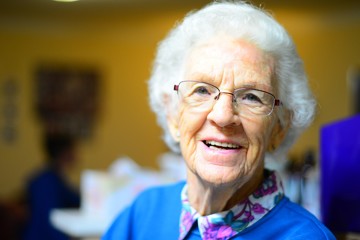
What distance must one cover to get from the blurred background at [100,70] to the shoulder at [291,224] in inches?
161

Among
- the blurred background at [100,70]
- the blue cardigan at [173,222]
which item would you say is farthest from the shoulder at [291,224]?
the blurred background at [100,70]

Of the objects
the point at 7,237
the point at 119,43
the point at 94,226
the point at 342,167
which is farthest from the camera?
the point at 119,43

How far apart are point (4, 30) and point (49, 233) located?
2.99m

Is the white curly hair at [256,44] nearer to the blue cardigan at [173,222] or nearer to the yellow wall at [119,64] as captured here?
the blue cardigan at [173,222]

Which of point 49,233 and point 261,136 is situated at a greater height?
point 261,136

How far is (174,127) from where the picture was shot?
4.55 feet

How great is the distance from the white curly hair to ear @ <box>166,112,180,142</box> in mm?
19

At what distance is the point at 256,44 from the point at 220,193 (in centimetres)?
33

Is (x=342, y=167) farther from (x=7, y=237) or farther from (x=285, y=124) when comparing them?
(x=7, y=237)

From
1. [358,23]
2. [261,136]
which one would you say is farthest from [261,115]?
[358,23]

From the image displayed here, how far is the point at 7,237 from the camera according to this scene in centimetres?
477

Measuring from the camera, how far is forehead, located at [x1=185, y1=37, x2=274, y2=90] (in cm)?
119

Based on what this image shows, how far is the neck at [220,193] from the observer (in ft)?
3.97

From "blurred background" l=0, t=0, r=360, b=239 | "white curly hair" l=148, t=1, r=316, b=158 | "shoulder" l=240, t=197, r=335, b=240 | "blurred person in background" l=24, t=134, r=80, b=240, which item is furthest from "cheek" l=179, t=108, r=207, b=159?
"blurred background" l=0, t=0, r=360, b=239
